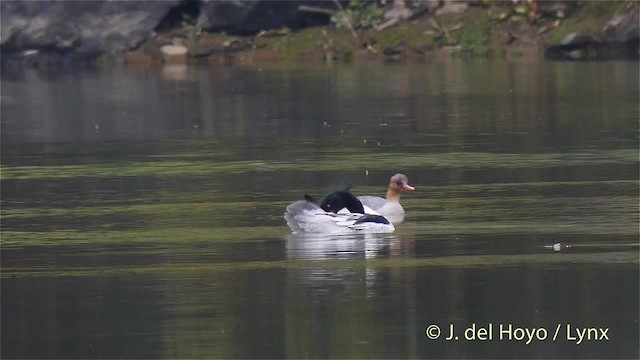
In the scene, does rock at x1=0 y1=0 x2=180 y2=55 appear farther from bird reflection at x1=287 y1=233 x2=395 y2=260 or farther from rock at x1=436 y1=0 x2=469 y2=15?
bird reflection at x1=287 y1=233 x2=395 y2=260

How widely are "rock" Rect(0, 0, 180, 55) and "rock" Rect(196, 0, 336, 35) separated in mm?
1537

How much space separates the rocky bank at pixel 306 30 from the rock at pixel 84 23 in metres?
0.03

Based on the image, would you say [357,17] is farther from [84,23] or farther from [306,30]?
[84,23]

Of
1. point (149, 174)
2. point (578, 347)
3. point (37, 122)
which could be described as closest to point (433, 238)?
point (578, 347)

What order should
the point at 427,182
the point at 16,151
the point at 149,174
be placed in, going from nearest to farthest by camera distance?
the point at 427,182 → the point at 149,174 → the point at 16,151

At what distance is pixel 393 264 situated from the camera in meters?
12.1

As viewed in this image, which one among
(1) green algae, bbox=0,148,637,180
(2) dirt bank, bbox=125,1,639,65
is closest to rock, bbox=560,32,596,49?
(2) dirt bank, bbox=125,1,639,65

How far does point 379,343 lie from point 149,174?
8.68 m

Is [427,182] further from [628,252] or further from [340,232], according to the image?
[628,252]

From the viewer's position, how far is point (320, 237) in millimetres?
13617

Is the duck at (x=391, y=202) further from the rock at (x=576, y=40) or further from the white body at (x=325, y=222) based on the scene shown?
the rock at (x=576, y=40)

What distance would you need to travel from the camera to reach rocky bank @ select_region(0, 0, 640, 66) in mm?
40062

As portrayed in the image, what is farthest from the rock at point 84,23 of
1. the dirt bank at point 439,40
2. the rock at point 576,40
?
the rock at point 576,40

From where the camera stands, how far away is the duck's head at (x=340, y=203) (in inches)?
549
